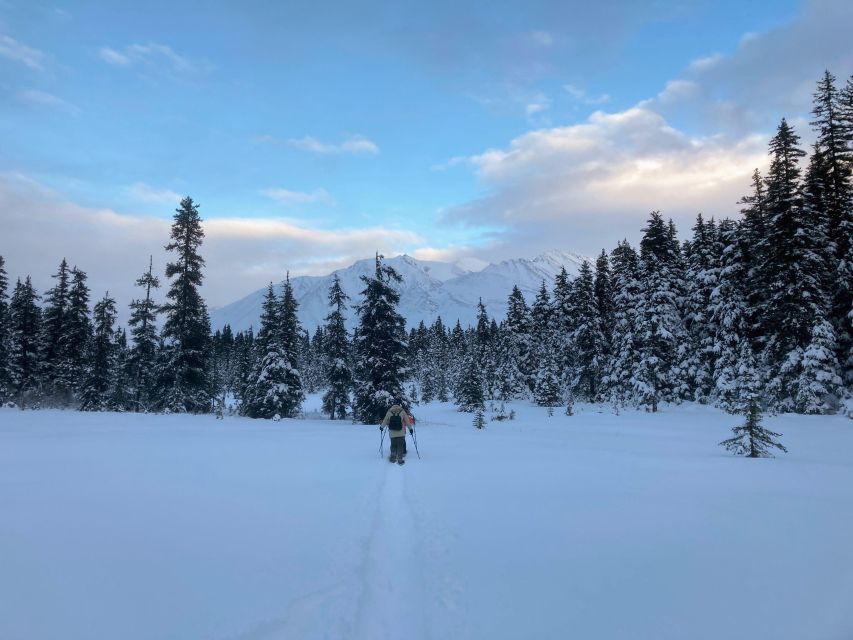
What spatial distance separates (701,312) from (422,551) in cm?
3813

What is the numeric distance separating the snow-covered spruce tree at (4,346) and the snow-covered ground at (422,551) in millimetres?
35328

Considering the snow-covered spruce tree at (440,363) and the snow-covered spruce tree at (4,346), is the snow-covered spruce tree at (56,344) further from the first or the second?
the snow-covered spruce tree at (440,363)

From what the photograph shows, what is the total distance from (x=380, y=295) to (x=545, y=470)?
79.0 feet

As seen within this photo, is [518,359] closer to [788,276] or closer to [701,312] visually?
[701,312]

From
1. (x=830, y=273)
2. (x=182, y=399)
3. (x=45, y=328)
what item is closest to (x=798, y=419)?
(x=830, y=273)

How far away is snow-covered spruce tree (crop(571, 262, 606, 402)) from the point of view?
47438mm

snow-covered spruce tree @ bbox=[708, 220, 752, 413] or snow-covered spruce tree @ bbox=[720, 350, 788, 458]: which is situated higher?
snow-covered spruce tree @ bbox=[708, 220, 752, 413]

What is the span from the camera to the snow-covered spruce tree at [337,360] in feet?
131

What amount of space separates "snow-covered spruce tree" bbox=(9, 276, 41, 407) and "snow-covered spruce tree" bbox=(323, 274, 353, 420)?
24.6m

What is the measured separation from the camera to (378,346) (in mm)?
33906

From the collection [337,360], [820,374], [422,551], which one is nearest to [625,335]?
[820,374]

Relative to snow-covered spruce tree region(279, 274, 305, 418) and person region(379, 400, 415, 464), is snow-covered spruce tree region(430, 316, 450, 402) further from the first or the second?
Result: person region(379, 400, 415, 464)

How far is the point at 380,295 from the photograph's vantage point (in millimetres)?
34594

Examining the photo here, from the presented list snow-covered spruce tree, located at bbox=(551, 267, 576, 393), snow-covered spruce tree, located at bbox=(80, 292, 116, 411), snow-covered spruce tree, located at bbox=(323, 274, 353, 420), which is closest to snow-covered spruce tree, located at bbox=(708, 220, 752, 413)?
snow-covered spruce tree, located at bbox=(551, 267, 576, 393)
